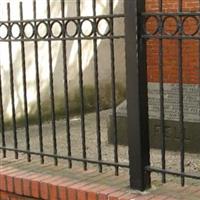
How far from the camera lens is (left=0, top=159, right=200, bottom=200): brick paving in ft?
12.9

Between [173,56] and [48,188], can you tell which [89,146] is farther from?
[173,56]

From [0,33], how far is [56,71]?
135cm

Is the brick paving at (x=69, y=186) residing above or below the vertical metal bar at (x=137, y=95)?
below

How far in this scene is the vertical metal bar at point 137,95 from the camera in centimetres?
390

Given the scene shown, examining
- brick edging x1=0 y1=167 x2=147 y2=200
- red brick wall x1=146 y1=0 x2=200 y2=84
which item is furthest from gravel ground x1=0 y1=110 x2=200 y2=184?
red brick wall x1=146 y1=0 x2=200 y2=84

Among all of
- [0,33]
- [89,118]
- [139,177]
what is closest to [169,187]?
[139,177]

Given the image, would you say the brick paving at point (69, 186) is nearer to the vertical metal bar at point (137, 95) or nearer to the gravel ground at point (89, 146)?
the vertical metal bar at point (137, 95)

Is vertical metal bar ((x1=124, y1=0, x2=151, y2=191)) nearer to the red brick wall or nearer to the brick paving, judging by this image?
the brick paving

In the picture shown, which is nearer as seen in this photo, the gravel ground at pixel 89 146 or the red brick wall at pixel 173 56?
the gravel ground at pixel 89 146

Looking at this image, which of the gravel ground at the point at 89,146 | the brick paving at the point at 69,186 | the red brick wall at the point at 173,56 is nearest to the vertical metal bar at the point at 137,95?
the brick paving at the point at 69,186

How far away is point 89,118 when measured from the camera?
25.8ft

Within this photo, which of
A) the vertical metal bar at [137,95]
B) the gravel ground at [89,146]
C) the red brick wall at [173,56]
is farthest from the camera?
the red brick wall at [173,56]

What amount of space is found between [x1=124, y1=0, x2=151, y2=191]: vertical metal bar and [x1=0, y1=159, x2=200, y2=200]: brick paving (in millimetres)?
140

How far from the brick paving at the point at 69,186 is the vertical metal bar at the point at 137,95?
140 mm
